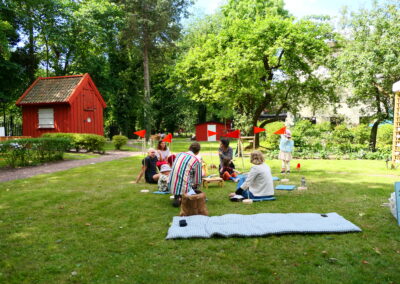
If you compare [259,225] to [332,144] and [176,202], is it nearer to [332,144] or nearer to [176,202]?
[176,202]

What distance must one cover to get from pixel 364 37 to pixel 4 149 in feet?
58.7

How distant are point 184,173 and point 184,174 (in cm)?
2

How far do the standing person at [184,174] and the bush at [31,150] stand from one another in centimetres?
880

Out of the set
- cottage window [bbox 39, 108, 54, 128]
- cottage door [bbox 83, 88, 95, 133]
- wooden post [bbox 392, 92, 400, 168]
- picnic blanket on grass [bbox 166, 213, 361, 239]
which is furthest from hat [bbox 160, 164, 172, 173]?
cottage door [bbox 83, 88, 95, 133]

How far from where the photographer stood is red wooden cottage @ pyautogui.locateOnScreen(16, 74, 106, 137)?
866 inches

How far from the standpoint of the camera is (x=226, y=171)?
10.8m

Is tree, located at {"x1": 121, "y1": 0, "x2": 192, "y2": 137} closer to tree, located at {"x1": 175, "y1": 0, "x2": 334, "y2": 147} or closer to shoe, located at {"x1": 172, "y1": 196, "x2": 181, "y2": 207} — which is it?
tree, located at {"x1": 175, "y1": 0, "x2": 334, "y2": 147}

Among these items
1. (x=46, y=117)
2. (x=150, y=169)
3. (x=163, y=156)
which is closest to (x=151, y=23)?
(x=46, y=117)

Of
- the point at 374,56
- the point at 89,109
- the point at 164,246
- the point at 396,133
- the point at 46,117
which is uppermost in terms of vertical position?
the point at 374,56

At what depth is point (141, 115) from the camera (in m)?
31.6

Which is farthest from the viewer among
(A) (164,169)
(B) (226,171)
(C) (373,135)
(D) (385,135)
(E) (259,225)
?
(D) (385,135)

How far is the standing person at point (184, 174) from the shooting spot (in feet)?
22.8

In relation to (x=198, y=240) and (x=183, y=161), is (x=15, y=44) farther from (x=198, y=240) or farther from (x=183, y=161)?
(x=198, y=240)

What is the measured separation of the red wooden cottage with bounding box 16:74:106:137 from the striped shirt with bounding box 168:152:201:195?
660 inches
